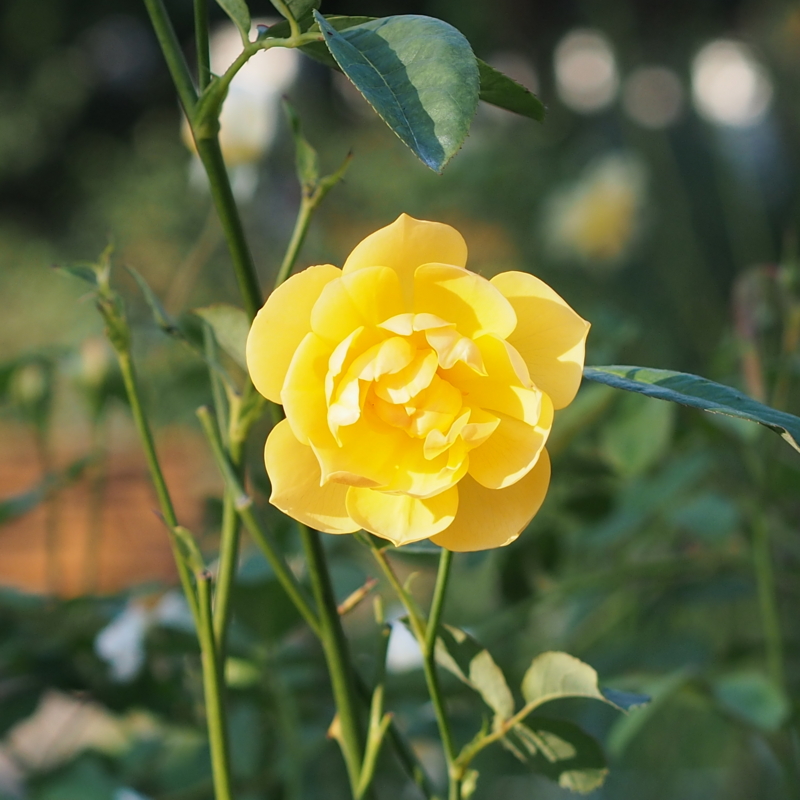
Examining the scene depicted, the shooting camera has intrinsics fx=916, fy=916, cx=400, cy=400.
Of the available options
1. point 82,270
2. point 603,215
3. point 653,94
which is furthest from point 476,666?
point 653,94

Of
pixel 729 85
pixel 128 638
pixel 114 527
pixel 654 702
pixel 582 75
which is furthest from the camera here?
pixel 582 75

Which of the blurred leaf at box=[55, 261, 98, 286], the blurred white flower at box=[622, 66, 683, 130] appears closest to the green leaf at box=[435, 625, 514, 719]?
the blurred leaf at box=[55, 261, 98, 286]

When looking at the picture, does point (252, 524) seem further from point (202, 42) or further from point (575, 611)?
point (575, 611)

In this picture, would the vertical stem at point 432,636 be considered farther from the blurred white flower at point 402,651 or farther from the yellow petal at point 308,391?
the blurred white flower at point 402,651

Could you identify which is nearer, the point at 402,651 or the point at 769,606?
the point at 769,606

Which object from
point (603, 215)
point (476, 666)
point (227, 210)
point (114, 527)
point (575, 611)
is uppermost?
point (227, 210)

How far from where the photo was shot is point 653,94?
2.25m

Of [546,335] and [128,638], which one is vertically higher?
[546,335]

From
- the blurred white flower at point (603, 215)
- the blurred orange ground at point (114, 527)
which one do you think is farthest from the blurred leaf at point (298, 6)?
the blurred white flower at point (603, 215)

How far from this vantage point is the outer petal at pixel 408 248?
0.16 m

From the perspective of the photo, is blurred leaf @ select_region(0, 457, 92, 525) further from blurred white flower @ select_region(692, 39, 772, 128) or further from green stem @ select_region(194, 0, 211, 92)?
blurred white flower @ select_region(692, 39, 772, 128)

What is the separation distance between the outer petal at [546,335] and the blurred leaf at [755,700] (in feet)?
0.60

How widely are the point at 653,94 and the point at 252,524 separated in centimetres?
231

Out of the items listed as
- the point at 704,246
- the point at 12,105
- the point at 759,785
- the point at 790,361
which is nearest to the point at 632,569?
the point at 790,361
